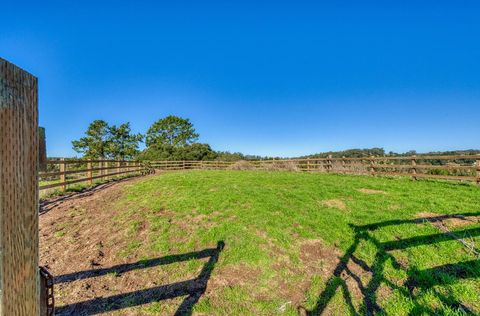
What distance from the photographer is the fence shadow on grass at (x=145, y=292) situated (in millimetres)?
3488

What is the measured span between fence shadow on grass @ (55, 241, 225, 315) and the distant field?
18mm

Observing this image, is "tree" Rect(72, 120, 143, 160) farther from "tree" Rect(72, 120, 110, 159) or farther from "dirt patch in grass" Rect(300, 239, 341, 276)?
"dirt patch in grass" Rect(300, 239, 341, 276)

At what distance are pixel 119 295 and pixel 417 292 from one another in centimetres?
412

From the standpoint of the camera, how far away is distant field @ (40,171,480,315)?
348 cm

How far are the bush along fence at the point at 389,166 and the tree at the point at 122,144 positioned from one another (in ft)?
49.3

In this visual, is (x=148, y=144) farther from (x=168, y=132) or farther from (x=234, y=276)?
(x=234, y=276)

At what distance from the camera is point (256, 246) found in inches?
189

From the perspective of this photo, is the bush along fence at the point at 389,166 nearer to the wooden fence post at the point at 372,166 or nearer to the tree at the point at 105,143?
the wooden fence post at the point at 372,166

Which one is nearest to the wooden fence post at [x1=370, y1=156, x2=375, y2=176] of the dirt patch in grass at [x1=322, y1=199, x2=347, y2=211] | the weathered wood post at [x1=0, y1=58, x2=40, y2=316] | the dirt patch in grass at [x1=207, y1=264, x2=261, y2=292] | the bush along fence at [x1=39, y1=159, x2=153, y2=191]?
the dirt patch in grass at [x1=322, y1=199, x2=347, y2=211]

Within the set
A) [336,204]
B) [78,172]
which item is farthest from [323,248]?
[78,172]

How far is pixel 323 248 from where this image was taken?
15.5ft

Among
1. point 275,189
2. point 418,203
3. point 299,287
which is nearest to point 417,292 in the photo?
point 299,287

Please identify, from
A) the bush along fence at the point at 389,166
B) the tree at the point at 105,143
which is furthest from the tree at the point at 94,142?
the bush along fence at the point at 389,166

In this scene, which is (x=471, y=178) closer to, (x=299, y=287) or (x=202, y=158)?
(x=299, y=287)
